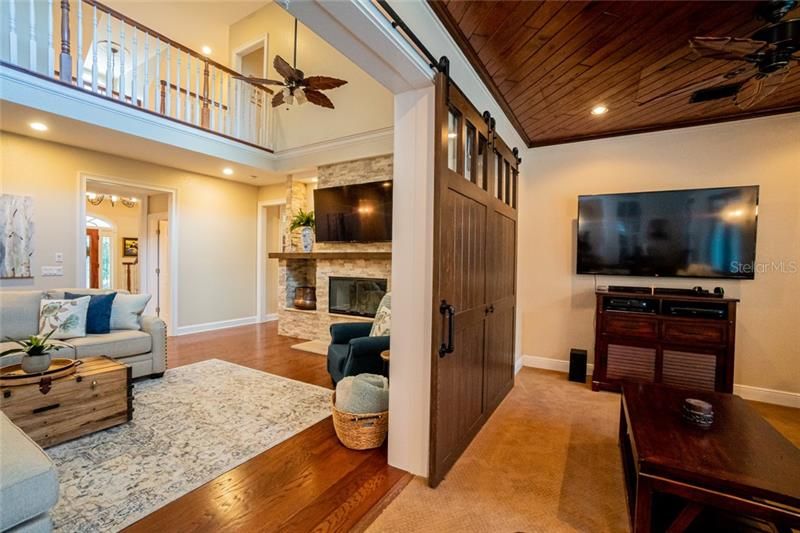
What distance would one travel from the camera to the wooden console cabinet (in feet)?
10.4

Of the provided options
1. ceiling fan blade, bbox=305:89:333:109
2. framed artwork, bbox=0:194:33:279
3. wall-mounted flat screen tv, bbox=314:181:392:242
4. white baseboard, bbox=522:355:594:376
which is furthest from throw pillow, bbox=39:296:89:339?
white baseboard, bbox=522:355:594:376

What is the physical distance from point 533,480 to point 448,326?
1.08 m

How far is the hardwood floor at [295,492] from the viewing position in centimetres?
167

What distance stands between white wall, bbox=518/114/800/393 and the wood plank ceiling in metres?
0.27

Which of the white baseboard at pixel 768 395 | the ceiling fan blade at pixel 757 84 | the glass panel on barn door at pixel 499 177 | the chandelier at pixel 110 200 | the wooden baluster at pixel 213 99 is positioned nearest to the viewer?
the ceiling fan blade at pixel 757 84

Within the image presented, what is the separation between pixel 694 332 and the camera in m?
3.25

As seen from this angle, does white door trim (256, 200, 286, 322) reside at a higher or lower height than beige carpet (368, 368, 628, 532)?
higher

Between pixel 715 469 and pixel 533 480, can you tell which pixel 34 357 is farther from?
pixel 715 469

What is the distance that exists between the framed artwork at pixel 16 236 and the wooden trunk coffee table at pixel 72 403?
2578 mm

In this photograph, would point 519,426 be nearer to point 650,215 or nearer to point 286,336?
point 650,215

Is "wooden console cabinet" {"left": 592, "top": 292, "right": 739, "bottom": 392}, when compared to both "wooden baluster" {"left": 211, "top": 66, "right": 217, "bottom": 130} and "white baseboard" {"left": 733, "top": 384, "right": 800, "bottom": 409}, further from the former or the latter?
"wooden baluster" {"left": 211, "top": 66, "right": 217, "bottom": 130}

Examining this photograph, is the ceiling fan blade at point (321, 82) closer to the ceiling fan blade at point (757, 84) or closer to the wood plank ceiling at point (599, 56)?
the wood plank ceiling at point (599, 56)

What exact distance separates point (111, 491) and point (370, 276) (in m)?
3.53

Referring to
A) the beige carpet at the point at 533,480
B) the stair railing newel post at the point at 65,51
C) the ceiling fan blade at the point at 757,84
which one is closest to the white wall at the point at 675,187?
the beige carpet at the point at 533,480
